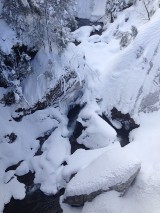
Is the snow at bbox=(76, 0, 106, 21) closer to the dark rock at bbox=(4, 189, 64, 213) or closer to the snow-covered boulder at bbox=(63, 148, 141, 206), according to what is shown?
the snow-covered boulder at bbox=(63, 148, 141, 206)

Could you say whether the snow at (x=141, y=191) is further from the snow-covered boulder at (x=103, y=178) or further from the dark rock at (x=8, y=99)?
the dark rock at (x=8, y=99)

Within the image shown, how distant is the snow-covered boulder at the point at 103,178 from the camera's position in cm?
1251

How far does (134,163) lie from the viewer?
12828 mm

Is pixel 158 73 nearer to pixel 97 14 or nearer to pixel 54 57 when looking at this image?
pixel 54 57

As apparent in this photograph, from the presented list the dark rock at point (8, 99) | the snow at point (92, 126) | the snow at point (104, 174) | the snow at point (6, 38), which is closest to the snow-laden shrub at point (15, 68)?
the dark rock at point (8, 99)

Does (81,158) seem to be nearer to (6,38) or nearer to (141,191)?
(141,191)

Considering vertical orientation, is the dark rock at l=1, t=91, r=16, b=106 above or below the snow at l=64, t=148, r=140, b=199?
above

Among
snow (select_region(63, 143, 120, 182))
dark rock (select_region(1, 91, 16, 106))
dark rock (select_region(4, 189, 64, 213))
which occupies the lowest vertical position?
dark rock (select_region(4, 189, 64, 213))

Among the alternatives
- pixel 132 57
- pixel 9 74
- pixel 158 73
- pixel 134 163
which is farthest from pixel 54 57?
pixel 134 163

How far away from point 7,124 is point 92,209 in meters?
6.44

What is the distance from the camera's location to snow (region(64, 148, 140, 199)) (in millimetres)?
12531

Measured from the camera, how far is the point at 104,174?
501 inches

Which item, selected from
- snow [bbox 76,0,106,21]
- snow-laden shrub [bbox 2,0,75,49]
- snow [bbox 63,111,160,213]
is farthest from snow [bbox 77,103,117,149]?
snow [bbox 76,0,106,21]

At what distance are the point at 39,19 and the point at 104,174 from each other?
836 centimetres
